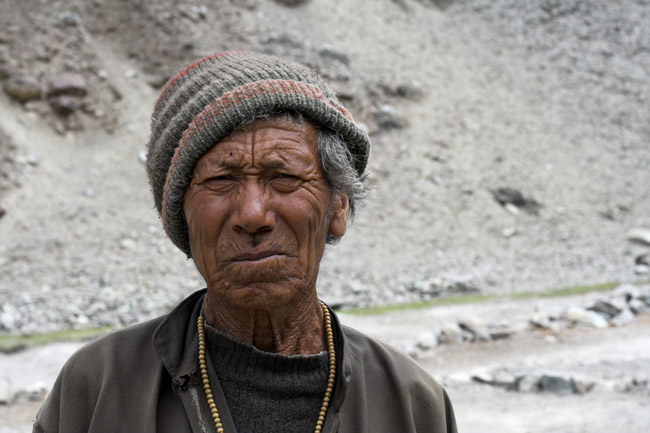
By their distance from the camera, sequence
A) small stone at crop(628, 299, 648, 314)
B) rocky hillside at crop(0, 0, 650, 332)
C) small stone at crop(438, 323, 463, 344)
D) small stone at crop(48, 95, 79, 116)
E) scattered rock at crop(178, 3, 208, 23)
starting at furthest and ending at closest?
scattered rock at crop(178, 3, 208, 23) → small stone at crop(48, 95, 79, 116) → rocky hillside at crop(0, 0, 650, 332) → small stone at crop(628, 299, 648, 314) → small stone at crop(438, 323, 463, 344)

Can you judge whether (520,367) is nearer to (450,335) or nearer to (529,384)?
(529,384)

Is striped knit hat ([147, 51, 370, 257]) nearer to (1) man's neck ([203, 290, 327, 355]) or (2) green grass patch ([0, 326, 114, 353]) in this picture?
(1) man's neck ([203, 290, 327, 355])

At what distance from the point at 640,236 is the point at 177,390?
17273mm

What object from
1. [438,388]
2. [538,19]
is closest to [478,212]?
[538,19]

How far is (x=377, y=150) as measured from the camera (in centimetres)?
1814

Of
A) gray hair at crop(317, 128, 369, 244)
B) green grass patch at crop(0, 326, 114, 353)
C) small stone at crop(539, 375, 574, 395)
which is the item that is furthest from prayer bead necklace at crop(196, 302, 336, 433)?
green grass patch at crop(0, 326, 114, 353)

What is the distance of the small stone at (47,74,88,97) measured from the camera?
1606cm

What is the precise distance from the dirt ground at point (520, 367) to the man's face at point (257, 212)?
4.41 meters

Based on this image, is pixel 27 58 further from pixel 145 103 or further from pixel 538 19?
pixel 538 19

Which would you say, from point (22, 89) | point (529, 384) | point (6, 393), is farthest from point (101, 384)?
point (22, 89)

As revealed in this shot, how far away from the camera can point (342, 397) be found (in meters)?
2.06

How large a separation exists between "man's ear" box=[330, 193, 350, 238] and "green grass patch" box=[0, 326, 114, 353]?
23.6ft

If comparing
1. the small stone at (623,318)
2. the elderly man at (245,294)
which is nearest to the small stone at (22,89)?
the small stone at (623,318)

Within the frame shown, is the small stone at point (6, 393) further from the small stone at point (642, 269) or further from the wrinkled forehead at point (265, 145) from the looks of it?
the small stone at point (642, 269)
